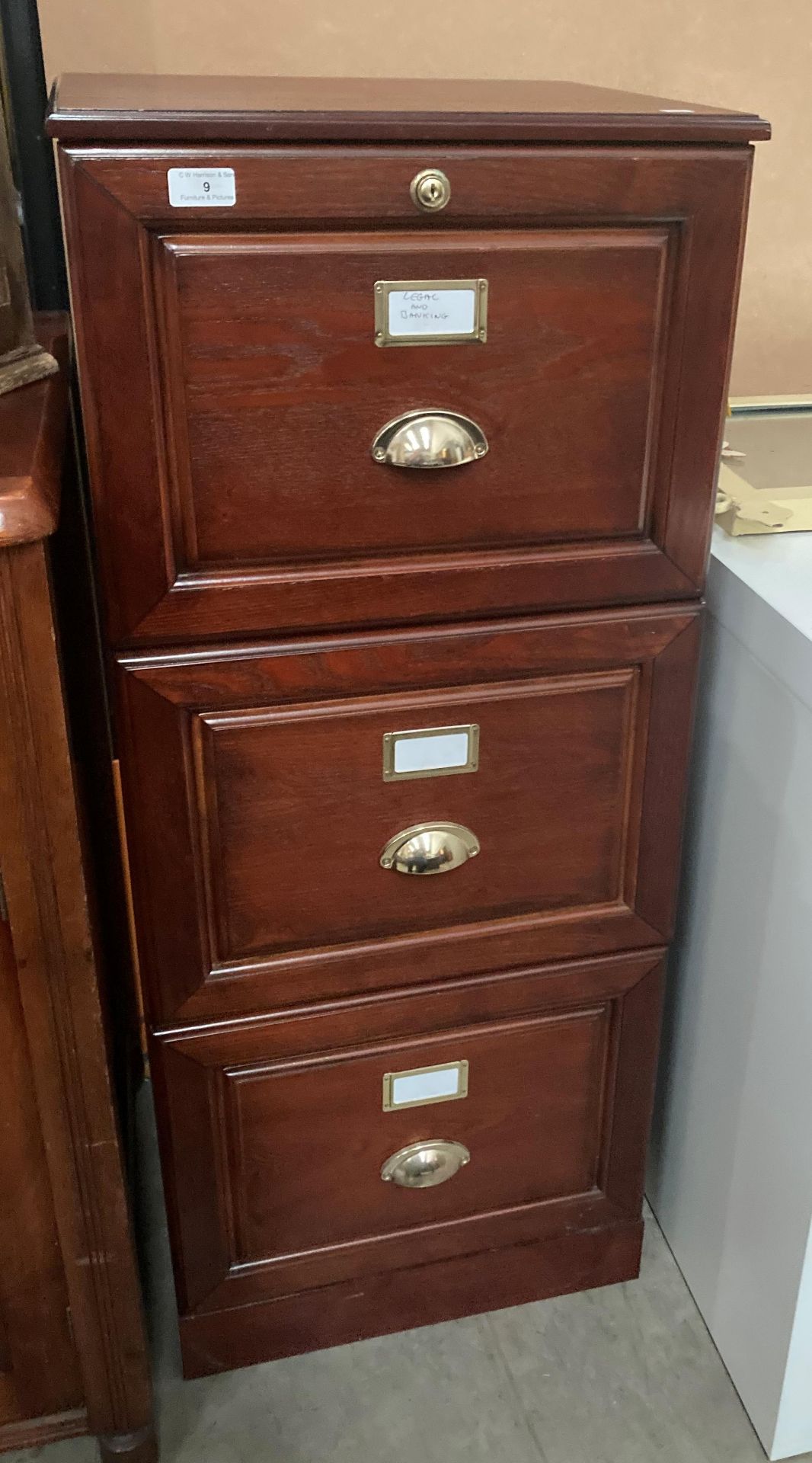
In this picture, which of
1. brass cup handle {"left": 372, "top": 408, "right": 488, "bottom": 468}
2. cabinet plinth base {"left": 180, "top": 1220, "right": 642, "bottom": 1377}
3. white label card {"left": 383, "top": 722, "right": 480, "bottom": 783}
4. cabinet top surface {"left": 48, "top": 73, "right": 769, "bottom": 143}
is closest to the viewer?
cabinet top surface {"left": 48, "top": 73, "right": 769, "bottom": 143}

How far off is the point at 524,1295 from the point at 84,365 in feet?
3.30

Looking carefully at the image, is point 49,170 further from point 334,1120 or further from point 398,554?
point 334,1120

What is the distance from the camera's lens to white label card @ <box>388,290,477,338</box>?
785 mm

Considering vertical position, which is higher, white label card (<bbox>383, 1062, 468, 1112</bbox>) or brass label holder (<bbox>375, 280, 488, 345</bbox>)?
brass label holder (<bbox>375, 280, 488, 345</bbox>)

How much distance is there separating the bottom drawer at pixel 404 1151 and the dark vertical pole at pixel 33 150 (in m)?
0.72

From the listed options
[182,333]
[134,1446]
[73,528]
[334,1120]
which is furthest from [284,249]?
[134,1446]

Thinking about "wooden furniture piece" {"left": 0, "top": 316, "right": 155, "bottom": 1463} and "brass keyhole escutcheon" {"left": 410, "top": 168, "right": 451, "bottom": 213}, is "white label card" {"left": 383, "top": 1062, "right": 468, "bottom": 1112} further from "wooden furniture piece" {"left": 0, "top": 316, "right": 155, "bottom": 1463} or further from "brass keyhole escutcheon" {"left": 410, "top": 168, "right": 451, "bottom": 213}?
"brass keyhole escutcheon" {"left": 410, "top": 168, "right": 451, "bottom": 213}

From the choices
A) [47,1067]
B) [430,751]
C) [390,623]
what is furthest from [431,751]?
[47,1067]

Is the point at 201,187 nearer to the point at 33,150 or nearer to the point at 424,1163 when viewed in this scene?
the point at 33,150

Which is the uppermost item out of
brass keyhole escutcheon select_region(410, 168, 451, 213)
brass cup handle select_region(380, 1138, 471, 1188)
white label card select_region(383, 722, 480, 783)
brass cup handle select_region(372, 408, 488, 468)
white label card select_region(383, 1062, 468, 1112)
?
brass keyhole escutcheon select_region(410, 168, 451, 213)

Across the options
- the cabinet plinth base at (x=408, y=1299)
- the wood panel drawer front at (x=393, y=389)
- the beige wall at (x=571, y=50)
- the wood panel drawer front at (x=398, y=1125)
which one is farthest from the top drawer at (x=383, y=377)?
the cabinet plinth base at (x=408, y=1299)

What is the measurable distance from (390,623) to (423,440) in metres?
0.14

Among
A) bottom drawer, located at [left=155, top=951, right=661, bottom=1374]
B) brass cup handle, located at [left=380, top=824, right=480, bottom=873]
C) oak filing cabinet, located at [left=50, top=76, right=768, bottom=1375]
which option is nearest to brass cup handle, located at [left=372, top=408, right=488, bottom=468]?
oak filing cabinet, located at [left=50, top=76, right=768, bottom=1375]

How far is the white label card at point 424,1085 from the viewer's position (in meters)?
1.08
